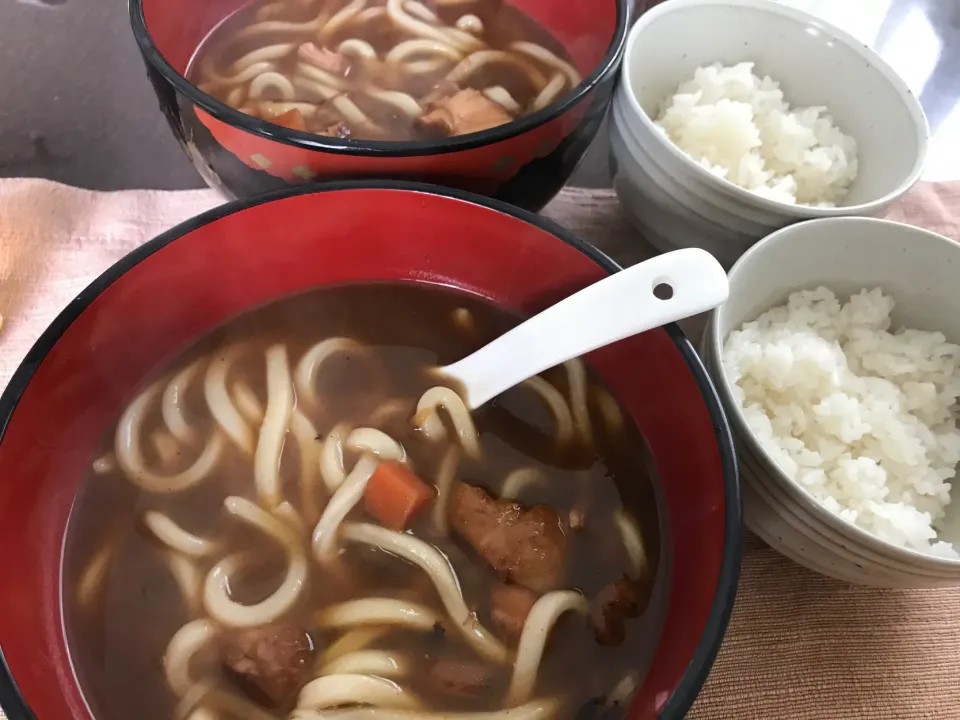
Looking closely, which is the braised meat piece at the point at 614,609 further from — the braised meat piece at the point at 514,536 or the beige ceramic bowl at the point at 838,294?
the beige ceramic bowl at the point at 838,294

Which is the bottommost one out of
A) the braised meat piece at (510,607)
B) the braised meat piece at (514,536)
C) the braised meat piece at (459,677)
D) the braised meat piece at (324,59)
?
the braised meat piece at (459,677)

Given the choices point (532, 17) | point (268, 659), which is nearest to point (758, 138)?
point (532, 17)

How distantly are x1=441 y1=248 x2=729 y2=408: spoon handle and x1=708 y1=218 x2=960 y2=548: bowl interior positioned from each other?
25cm

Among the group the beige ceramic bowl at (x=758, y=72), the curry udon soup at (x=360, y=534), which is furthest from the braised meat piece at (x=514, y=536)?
the beige ceramic bowl at (x=758, y=72)

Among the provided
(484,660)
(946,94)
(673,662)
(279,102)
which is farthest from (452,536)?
(946,94)

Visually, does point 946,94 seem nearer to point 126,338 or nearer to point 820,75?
point 820,75

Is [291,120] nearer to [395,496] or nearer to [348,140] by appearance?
[348,140]

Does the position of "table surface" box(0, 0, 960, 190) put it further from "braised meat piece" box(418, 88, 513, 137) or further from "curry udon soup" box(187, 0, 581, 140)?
"braised meat piece" box(418, 88, 513, 137)

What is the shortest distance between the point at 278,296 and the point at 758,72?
3.38 feet

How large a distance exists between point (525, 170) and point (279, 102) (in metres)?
0.51

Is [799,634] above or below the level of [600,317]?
below

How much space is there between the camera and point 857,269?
1.26 metres

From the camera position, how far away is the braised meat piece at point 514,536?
0.94 meters

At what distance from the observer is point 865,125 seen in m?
1.46
